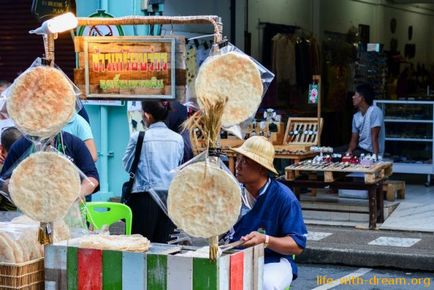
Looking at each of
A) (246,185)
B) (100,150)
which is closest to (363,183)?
(100,150)

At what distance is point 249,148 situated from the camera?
17.3ft

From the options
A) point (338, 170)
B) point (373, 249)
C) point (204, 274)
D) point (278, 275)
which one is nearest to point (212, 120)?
point (204, 274)

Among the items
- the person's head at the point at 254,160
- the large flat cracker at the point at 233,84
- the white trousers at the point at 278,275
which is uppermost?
the large flat cracker at the point at 233,84

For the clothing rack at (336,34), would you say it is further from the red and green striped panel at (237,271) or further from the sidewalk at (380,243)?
the red and green striped panel at (237,271)

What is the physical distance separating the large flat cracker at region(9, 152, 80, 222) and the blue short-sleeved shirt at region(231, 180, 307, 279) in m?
1.21

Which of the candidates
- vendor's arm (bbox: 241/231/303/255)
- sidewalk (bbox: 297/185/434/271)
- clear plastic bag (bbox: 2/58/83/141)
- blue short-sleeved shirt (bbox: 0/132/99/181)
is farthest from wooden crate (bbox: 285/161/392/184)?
clear plastic bag (bbox: 2/58/83/141)

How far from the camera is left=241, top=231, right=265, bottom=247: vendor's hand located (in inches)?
185

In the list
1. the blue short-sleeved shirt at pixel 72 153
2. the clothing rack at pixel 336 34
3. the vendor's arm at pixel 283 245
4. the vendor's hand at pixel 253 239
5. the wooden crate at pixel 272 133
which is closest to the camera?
the vendor's hand at pixel 253 239

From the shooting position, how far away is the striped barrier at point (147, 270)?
13.2 feet

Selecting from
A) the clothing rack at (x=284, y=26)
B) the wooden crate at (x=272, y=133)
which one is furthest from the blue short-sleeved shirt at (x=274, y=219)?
the clothing rack at (x=284, y=26)

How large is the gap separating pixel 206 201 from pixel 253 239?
81 centimetres

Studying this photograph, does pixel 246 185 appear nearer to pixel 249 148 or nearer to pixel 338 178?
pixel 249 148

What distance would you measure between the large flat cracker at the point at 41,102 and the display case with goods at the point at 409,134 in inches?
426

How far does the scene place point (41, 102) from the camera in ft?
14.5
